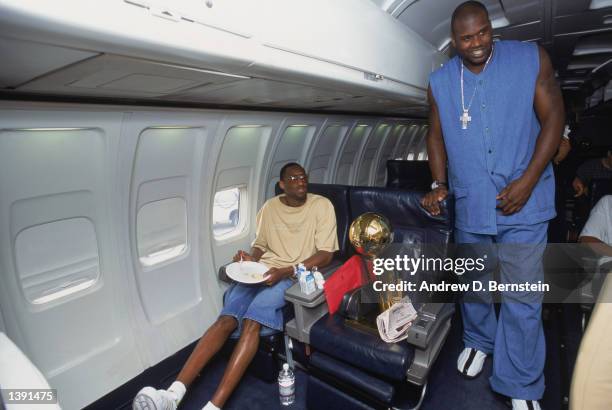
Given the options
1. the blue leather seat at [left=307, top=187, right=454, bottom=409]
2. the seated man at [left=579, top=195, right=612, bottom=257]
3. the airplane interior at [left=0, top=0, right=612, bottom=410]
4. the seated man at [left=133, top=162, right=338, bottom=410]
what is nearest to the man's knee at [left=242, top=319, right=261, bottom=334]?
the seated man at [left=133, top=162, right=338, bottom=410]

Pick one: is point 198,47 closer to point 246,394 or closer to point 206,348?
point 206,348

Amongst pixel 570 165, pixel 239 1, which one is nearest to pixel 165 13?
pixel 239 1

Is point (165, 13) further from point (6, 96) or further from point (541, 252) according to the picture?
point (541, 252)

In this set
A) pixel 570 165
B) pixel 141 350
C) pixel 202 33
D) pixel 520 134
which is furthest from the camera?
pixel 570 165

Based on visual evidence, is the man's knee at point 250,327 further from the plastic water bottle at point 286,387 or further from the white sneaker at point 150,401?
the white sneaker at point 150,401

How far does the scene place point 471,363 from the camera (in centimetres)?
286

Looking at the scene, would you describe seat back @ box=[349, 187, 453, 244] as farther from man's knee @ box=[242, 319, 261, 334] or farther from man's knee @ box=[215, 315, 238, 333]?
man's knee @ box=[215, 315, 238, 333]

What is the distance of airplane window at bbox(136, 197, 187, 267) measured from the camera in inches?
123

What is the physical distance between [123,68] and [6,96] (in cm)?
92

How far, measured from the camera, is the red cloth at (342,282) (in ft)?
9.05

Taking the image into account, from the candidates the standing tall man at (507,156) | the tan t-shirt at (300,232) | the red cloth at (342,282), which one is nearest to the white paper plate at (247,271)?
the tan t-shirt at (300,232)

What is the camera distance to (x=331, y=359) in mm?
2557

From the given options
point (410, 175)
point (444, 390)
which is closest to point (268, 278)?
point (444, 390)

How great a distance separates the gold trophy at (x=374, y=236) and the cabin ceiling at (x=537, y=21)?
1665 millimetres
